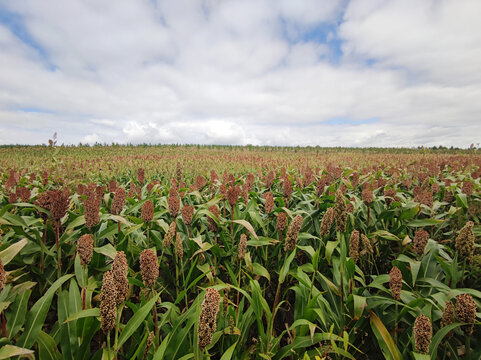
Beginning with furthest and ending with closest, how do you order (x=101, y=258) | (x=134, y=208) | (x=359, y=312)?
(x=134, y=208)
(x=101, y=258)
(x=359, y=312)

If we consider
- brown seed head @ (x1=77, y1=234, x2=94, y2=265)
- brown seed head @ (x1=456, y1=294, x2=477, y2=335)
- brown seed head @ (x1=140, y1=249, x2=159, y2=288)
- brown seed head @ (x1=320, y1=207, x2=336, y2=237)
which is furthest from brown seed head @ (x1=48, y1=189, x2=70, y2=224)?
brown seed head @ (x1=456, y1=294, x2=477, y2=335)

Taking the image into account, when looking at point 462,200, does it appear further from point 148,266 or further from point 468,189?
point 148,266

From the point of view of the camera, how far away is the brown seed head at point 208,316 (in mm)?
997

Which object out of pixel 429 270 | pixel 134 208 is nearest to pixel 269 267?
pixel 429 270

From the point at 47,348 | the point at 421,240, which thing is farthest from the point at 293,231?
the point at 47,348

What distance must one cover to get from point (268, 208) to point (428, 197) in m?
1.70

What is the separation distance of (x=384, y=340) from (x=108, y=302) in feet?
5.73

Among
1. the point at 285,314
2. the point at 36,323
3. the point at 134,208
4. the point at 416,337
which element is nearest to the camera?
the point at 416,337

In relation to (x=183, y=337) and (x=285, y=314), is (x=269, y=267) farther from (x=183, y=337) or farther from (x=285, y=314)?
(x=183, y=337)

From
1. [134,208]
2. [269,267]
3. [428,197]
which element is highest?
[428,197]

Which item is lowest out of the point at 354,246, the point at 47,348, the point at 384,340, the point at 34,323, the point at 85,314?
the point at 384,340

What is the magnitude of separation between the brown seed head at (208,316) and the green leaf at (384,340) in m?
1.33

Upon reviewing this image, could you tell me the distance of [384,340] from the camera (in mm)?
1645

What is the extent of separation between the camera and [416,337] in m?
1.17
